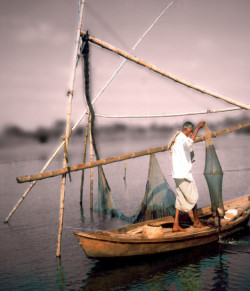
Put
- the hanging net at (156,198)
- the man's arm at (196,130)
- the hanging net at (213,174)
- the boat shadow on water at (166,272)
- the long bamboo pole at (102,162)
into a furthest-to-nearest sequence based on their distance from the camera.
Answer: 1. the hanging net at (156,198)
2. the hanging net at (213,174)
3. the man's arm at (196,130)
4. the long bamboo pole at (102,162)
5. the boat shadow on water at (166,272)

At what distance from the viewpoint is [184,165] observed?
5879mm

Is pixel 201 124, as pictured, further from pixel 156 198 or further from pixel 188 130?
pixel 156 198

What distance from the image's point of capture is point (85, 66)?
6.09 m

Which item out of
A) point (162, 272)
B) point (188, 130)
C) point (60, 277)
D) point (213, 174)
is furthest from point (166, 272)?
point (188, 130)

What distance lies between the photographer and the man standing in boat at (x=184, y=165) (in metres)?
5.86

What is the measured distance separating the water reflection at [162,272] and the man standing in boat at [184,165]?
71 centimetres

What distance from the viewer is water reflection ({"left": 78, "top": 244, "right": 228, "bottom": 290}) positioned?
491 centimetres

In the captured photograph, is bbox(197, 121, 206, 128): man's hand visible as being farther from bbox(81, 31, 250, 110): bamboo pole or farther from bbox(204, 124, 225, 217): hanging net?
bbox(81, 31, 250, 110): bamboo pole

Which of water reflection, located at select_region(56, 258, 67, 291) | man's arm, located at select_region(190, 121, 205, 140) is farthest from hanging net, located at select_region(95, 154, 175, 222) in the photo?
water reflection, located at select_region(56, 258, 67, 291)

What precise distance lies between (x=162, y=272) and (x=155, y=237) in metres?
0.60

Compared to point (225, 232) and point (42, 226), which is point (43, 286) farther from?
point (42, 226)

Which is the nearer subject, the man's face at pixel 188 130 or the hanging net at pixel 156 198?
the man's face at pixel 188 130

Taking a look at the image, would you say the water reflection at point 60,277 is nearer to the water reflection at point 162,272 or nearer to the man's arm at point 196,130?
the water reflection at point 162,272

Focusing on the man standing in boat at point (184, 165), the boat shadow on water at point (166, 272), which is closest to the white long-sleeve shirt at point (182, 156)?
the man standing in boat at point (184, 165)
